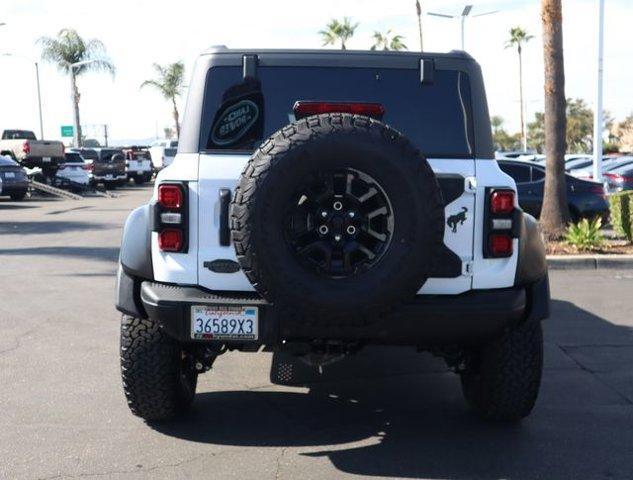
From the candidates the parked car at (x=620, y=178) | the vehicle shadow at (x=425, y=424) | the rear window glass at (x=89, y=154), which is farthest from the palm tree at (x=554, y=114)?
the rear window glass at (x=89, y=154)

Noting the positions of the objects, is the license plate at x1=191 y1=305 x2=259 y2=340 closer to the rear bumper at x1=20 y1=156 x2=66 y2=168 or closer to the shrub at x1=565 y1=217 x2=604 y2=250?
the shrub at x1=565 y1=217 x2=604 y2=250

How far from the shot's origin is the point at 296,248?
169 inches

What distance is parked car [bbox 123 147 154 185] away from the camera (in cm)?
4219

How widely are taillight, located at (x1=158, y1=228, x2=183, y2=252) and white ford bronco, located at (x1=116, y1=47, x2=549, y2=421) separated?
0.01m

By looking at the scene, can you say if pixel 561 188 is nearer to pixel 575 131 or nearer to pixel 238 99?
pixel 238 99

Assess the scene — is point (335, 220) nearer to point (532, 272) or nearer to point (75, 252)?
point (532, 272)

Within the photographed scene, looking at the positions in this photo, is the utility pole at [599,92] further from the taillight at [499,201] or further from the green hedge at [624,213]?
the taillight at [499,201]

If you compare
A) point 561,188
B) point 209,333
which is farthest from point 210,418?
point 561,188

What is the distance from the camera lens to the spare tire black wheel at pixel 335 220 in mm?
4207

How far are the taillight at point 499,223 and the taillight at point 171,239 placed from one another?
5.13 feet

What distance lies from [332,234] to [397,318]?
1.79ft

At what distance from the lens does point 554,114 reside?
46.3ft

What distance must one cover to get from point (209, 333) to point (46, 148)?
1192 inches

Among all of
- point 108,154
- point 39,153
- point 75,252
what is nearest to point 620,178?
point 75,252
